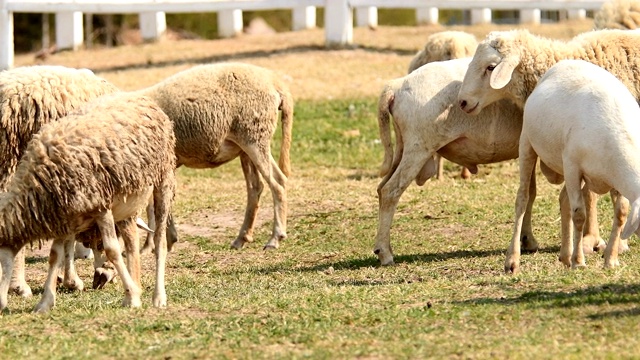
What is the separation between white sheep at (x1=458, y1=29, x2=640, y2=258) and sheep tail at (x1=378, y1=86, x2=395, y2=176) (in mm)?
765

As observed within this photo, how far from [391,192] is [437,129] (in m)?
0.63

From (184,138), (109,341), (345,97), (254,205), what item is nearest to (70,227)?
(109,341)

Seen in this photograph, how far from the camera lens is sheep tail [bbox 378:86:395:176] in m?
10.6

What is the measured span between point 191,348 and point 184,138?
14.6 feet

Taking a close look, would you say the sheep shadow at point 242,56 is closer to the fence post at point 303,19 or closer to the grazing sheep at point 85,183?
the fence post at point 303,19

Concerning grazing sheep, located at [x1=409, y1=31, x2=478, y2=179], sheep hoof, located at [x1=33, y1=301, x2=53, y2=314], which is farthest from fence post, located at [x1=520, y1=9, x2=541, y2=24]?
sheep hoof, located at [x1=33, y1=301, x2=53, y2=314]

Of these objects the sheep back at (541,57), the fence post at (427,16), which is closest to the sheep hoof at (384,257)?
the sheep back at (541,57)

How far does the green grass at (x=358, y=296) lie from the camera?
6.95 m

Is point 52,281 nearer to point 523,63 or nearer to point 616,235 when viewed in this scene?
point 616,235

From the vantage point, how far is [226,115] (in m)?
11.3

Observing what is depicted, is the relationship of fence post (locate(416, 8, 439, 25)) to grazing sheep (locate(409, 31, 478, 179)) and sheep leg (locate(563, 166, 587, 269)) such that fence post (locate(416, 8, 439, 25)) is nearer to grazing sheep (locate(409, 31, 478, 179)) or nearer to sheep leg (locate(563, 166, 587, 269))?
grazing sheep (locate(409, 31, 478, 179))

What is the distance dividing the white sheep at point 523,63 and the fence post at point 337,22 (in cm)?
1188

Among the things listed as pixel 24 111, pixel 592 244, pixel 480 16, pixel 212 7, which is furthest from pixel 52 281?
pixel 480 16

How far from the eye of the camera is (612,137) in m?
8.30
